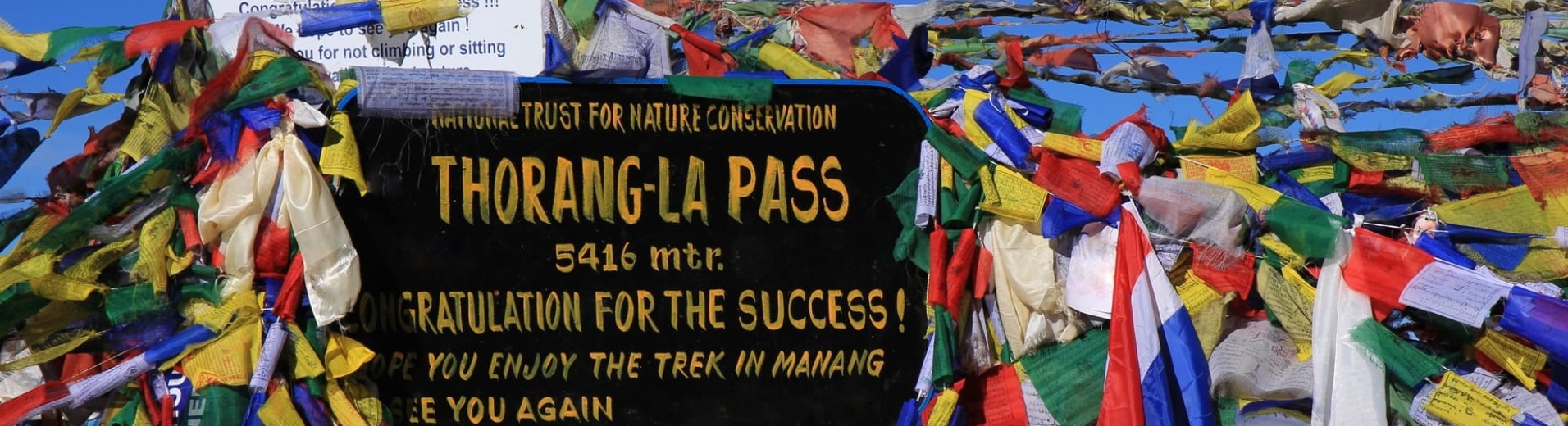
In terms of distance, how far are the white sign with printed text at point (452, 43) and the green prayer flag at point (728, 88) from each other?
449 mm

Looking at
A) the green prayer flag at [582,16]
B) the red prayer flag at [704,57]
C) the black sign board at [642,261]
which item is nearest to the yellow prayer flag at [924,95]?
the black sign board at [642,261]

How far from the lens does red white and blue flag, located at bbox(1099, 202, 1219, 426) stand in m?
3.55

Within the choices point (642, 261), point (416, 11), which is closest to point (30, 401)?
point (416, 11)

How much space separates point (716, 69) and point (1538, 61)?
2.07 m

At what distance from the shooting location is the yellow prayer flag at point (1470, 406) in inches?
139

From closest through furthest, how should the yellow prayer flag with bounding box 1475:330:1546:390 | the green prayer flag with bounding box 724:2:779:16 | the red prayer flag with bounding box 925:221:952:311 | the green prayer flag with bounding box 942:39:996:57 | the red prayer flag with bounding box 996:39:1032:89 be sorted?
the yellow prayer flag with bounding box 1475:330:1546:390 < the red prayer flag with bounding box 925:221:952:311 < the red prayer flag with bounding box 996:39:1032:89 < the green prayer flag with bounding box 942:39:996:57 < the green prayer flag with bounding box 724:2:779:16

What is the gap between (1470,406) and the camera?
3.53 m

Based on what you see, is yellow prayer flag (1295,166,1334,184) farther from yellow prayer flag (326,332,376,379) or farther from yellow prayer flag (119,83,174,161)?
yellow prayer flag (119,83,174,161)

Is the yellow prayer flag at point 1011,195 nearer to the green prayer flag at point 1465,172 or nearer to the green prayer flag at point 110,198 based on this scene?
the green prayer flag at point 1465,172

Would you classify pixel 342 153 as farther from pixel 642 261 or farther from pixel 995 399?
pixel 995 399

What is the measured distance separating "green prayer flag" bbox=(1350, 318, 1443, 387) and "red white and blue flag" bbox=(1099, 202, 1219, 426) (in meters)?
0.36

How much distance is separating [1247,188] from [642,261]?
1409mm

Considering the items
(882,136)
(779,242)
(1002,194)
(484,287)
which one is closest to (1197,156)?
(1002,194)

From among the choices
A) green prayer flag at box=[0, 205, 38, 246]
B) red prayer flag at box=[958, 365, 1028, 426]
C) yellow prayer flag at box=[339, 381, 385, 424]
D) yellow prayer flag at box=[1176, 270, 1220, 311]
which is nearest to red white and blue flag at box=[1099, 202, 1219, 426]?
yellow prayer flag at box=[1176, 270, 1220, 311]
